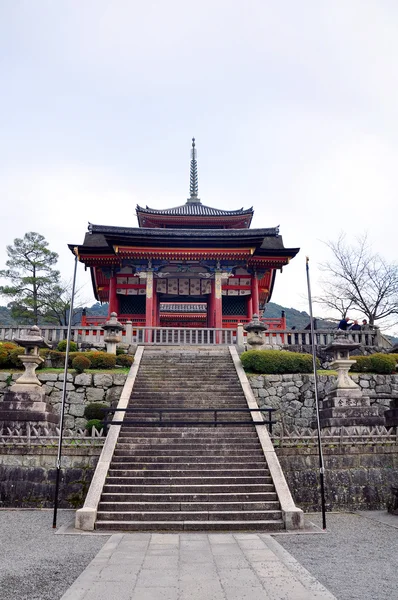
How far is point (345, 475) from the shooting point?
11219 mm

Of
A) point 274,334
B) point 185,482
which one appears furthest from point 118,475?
point 274,334

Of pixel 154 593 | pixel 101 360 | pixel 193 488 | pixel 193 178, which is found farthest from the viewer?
pixel 193 178

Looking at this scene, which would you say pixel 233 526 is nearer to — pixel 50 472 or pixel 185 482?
pixel 185 482

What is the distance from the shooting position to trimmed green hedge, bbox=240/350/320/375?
16234 mm

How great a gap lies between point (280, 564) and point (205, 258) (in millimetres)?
20045

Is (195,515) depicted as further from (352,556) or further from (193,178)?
(193,178)

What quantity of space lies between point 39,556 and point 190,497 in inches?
145

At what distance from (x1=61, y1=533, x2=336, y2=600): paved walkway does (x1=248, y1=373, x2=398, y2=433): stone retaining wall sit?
8.20 metres

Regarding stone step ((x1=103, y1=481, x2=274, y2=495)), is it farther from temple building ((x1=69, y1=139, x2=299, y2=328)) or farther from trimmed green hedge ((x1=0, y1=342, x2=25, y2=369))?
temple building ((x1=69, y1=139, x2=299, y2=328))

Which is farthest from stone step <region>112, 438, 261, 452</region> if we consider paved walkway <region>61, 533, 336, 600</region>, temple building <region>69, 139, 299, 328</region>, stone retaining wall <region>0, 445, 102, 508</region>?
temple building <region>69, 139, 299, 328</region>

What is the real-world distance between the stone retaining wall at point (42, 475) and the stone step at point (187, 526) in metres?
2.67

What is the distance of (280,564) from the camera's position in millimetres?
6109

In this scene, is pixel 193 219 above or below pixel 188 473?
Result: above

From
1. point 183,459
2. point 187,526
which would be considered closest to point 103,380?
point 183,459
